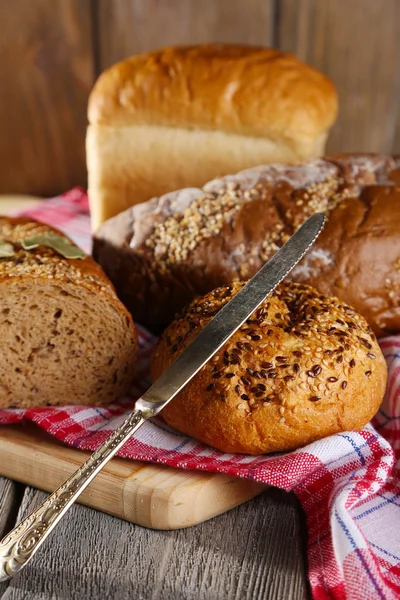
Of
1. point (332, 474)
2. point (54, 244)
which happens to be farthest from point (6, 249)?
point (332, 474)

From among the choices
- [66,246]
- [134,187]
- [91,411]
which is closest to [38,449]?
[91,411]

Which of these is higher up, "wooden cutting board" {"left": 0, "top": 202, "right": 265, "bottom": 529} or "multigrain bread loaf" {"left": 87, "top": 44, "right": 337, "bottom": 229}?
"multigrain bread loaf" {"left": 87, "top": 44, "right": 337, "bottom": 229}

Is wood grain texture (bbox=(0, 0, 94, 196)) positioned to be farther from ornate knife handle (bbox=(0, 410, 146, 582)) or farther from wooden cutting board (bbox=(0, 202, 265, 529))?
ornate knife handle (bbox=(0, 410, 146, 582))

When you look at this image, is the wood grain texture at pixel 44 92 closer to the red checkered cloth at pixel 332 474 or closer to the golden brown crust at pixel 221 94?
the golden brown crust at pixel 221 94

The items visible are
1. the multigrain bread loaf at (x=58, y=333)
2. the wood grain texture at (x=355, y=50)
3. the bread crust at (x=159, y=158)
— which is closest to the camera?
the multigrain bread loaf at (x=58, y=333)

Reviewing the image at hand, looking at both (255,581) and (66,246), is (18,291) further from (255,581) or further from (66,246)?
(255,581)

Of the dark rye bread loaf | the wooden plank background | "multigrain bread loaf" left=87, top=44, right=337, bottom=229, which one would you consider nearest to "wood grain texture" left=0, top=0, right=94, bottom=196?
the wooden plank background

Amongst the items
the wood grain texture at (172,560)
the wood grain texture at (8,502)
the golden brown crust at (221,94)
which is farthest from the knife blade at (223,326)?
the golden brown crust at (221,94)

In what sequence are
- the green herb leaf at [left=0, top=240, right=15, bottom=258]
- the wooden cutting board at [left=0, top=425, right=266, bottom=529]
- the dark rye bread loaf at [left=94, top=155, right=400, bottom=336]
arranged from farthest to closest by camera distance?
1. the dark rye bread loaf at [left=94, top=155, right=400, bottom=336]
2. the green herb leaf at [left=0, top=240, right=15, bottom=258]
3. the wooden cutting board at [left=0, top=425, right=266, bottom=529]
